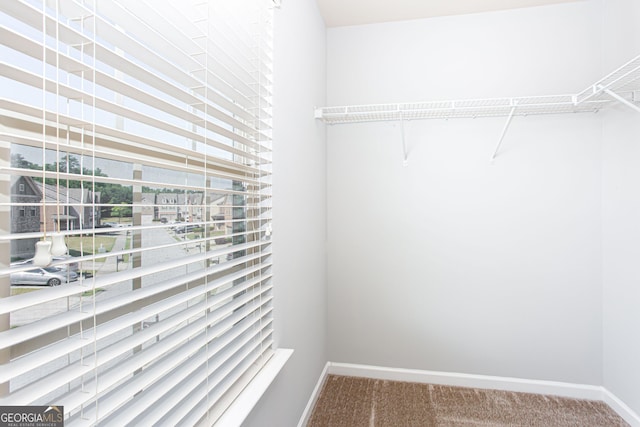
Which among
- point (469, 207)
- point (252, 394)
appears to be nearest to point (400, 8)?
point (469, 207)

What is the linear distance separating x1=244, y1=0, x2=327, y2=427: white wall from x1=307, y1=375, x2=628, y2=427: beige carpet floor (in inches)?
8.9

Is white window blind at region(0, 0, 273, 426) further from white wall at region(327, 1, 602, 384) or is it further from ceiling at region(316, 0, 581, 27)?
white wall at region(327, 1, 602, 384)

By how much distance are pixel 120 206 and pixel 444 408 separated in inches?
86.0

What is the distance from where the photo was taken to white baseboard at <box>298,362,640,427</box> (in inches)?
82.6

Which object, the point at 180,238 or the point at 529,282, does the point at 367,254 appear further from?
the point at 180,238

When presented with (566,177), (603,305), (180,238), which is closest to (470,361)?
(603,305)

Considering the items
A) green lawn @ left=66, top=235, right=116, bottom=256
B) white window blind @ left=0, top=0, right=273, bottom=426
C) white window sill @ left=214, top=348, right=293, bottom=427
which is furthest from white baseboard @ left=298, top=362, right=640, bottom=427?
green lawn @ left=66, top=235, right=116, bottom=256

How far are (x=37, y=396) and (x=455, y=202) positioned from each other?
234 centimetres

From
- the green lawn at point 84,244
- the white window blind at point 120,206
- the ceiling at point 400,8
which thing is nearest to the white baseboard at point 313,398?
the white window blind at point 120,206

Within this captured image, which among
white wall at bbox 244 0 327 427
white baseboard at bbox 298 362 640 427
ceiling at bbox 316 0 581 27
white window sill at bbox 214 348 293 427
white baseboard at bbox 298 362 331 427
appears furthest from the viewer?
ceiling at bbox 316 0 581 27

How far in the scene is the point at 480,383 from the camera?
7.66 ft

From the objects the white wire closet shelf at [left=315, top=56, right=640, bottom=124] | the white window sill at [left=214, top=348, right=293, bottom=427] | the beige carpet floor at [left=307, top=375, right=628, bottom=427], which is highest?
the white wire closet shelf at [left=315, top=56, right=640, bottom=124]

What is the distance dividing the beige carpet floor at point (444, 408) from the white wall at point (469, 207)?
0.16 meters

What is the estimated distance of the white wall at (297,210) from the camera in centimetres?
155
